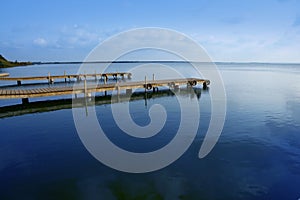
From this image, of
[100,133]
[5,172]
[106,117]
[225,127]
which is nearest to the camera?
[5,172]

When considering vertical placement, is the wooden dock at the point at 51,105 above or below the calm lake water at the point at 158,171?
above

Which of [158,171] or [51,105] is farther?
[51,105]

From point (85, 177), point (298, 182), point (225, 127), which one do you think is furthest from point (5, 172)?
point (225, 127)

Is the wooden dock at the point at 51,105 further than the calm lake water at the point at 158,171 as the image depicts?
Yes

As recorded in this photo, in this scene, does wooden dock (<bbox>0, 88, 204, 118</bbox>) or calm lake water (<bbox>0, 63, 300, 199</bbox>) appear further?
wooden dock (<bbox>0, 88, 204, 118</bbox>)

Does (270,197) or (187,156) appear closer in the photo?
(270,197)

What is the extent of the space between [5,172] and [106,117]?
30.5 feet

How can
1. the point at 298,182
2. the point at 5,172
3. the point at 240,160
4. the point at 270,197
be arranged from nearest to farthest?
the point at 270,197
the point at 298,182
the point at 5,172
the point at 240,160

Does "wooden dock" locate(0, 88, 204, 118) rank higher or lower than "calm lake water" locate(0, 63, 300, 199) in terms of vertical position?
higher

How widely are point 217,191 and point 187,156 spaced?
121 inches

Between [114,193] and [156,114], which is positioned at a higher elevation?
[156,114]

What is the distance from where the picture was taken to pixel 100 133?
14.6 meters

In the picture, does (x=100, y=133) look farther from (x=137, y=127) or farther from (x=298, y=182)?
(x=298, y=182)

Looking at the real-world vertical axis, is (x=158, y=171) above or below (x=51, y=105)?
below
